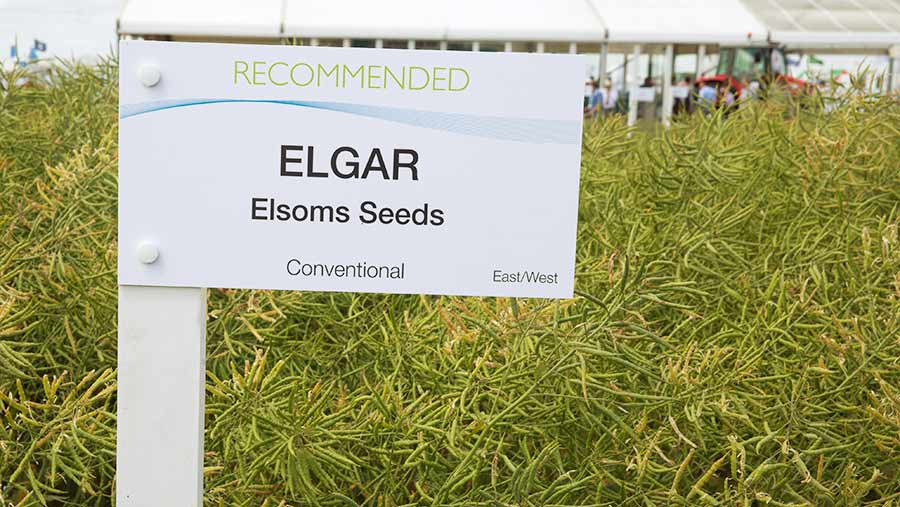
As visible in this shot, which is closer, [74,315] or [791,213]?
[74,315]

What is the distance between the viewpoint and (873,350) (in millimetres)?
1375


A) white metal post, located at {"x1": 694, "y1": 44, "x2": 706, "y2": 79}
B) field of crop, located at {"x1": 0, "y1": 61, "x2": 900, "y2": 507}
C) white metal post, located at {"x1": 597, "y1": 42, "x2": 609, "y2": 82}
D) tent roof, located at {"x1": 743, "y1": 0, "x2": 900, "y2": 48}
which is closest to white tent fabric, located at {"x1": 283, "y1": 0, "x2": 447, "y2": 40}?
white metal post, located at {"x1": 597, "y1": 42, "x2": 609, "y2": 82}

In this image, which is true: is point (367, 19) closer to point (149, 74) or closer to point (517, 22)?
point (517, 22)

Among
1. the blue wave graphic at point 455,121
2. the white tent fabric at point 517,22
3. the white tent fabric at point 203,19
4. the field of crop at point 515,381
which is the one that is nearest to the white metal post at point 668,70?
the white tent fabric at point 517,22

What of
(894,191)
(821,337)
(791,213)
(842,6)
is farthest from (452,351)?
(842,6)

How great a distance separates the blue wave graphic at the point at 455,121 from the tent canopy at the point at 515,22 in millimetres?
9019

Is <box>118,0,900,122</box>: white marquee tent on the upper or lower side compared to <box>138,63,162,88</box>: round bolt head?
upper

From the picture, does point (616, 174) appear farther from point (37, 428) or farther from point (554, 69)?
point (37, 428)

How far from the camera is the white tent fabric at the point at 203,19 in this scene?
397 inches

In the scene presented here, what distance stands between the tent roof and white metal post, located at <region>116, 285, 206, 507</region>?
10558 mm

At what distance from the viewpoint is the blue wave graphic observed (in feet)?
3.85

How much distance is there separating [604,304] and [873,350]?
0.33 m

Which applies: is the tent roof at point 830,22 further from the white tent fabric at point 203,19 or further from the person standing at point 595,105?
→ the white tent fabric at point 203,19

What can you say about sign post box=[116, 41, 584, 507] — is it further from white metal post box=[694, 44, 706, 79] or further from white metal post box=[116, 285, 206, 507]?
white metal post box=[694, 44, 706, 79]
